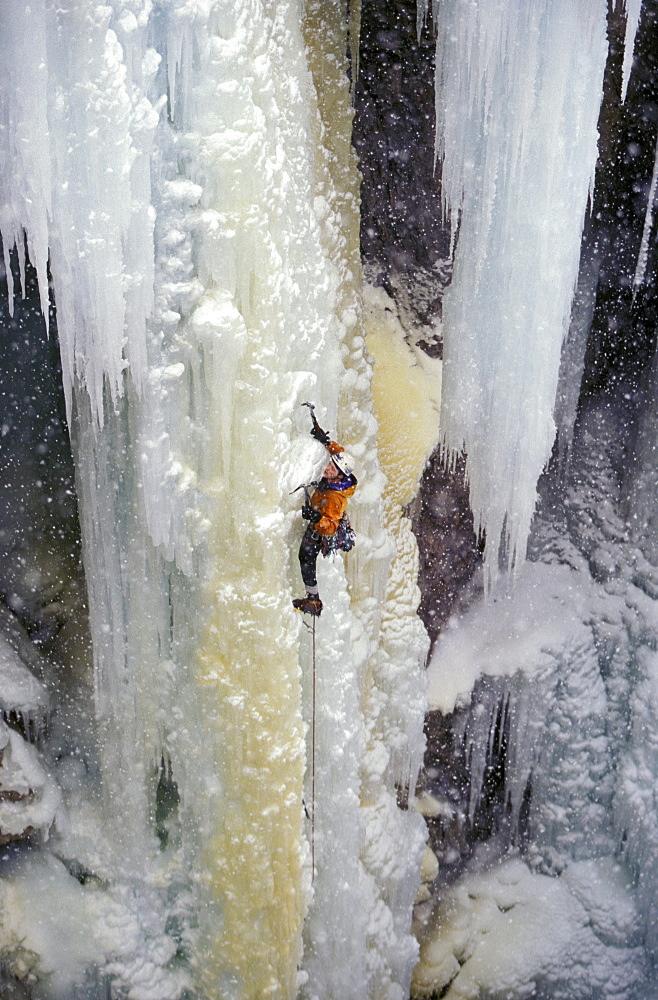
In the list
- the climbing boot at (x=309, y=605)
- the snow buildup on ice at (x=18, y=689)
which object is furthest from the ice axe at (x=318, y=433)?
A: the snow buildup on ice at (x=18, y=689)

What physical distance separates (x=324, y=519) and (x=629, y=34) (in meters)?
2.19

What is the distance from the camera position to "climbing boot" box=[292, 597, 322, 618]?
8.49 feet

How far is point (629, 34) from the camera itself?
10.1ft

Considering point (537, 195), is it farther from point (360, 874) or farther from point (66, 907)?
point (66, 907)

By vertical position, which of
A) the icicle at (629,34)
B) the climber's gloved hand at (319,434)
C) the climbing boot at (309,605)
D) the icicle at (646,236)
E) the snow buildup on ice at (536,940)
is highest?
the icicle at (629,34)

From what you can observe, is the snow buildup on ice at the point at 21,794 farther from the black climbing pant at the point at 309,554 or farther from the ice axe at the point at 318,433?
the ice axe at the point at 318,433

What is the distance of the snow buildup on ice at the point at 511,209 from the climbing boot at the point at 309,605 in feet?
3.70

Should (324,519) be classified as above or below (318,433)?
below

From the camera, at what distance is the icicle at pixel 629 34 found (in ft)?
9.91

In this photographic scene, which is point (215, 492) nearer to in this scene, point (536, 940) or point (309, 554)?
point (309, 554)

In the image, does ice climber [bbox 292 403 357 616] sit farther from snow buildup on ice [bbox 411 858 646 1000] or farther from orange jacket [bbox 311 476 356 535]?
snow buildup on ice [bbox 411 858 646 1000]

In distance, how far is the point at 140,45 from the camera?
2.13m

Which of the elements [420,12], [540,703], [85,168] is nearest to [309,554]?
[85,168]

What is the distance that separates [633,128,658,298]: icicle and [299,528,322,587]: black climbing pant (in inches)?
84.0
